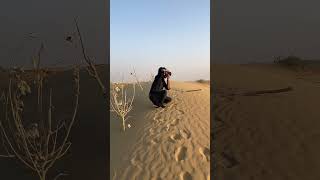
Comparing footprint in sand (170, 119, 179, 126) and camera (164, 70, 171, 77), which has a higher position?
camera (164, 70, 171, 77)

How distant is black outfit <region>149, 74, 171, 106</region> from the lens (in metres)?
10.1

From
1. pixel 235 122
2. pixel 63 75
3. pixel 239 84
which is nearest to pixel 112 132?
pixel 235 122

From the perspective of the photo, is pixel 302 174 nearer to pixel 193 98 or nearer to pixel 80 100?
pixel 193 98

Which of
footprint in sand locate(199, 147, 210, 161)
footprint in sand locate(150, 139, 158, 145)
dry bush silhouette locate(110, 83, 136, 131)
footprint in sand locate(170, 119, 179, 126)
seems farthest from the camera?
footprint in sand locate(170, 119, 179, 126)

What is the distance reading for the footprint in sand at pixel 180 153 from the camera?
25.4ft

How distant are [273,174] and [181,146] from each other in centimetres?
235

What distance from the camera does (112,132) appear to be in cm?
938

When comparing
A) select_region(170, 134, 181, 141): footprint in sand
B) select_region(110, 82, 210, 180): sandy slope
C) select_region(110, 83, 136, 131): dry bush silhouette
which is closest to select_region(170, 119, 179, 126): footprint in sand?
select_region(110, 82, 210, 180): sandy slope

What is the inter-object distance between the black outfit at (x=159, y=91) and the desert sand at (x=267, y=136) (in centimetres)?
149

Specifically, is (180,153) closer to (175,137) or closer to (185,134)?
(175,137)

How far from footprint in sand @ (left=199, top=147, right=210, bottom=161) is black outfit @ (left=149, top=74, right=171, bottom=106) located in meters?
2.46

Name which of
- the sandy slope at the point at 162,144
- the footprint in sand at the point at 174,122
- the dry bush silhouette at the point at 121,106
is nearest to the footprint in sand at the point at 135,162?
the sandy slope at the point at 162,144

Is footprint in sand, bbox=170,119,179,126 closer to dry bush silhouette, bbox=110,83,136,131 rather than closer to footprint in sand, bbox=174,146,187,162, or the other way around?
dry bush silhouette, bbox=110,83,136,131

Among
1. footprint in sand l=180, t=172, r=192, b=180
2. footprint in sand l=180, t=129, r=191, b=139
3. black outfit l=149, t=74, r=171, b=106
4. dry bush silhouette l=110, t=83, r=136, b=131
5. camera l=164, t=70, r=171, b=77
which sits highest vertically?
camera l=164, t=70, r=171, b=77
